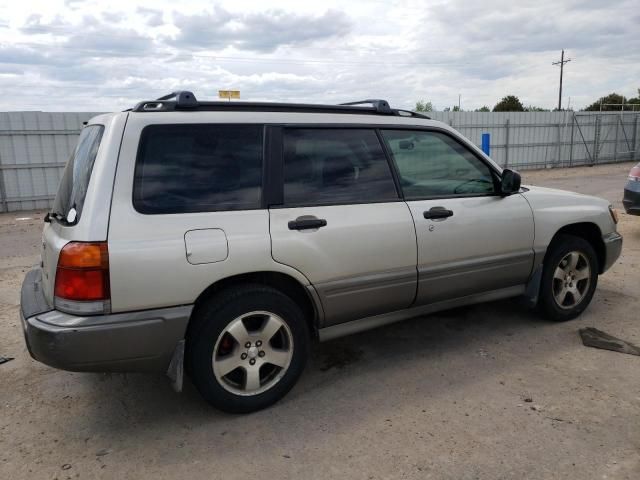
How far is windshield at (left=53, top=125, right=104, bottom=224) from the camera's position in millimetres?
2742

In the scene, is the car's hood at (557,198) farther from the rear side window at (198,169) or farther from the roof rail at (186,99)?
the roof rail at (186,99)

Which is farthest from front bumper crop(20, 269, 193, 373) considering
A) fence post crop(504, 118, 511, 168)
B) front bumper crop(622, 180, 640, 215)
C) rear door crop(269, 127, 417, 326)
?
fence post crop(504, 118, 511, 168)

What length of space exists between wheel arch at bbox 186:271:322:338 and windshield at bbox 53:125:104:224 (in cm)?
78

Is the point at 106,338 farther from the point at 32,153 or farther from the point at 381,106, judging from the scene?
the point at 32,153

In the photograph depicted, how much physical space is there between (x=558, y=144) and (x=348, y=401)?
69.7ft

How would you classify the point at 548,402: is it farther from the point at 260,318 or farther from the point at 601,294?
the point at 601,294

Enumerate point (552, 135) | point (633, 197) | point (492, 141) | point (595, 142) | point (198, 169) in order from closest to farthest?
point (198, 169), point (633, 197), point (492, 141), point (552, 135), point (595, 142)

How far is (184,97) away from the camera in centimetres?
300

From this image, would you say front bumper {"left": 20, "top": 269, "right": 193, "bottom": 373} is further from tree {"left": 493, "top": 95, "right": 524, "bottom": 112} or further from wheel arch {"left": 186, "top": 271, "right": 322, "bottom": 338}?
tree {"left": 493, "top": 95, "right": 524, "bottom": 112}

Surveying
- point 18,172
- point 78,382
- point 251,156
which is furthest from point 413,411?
point 18,172

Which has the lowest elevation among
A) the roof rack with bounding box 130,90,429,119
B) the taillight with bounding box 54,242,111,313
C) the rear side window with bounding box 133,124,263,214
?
the taillight with bounding box 54,242,111,313

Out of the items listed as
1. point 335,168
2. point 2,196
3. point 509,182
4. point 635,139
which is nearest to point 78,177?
point 335,168

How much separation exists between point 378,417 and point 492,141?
18.6 metres

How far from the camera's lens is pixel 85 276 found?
2566 mm
